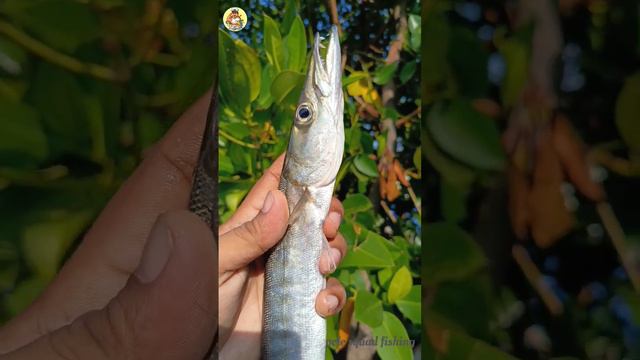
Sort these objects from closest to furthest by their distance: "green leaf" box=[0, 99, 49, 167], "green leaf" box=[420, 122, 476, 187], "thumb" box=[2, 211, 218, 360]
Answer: "thumb" box=[2, 211, 218, 360] < "green leaf" box=[0, 99, 49, 167] < "green leaf" box=[420, 122, 476, 187]

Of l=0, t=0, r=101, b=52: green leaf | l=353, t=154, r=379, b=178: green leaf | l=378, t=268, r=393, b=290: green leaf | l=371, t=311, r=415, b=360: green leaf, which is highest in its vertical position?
l=0, t=0, r=101, b=52: green leaf

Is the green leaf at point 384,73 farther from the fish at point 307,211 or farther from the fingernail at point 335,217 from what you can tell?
the fingernail at point 335,217

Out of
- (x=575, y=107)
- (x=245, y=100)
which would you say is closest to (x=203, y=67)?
(x=245, y=100)

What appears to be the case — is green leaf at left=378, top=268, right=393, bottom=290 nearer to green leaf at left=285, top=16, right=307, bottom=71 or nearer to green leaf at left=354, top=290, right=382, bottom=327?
green leaf at left=354, top=290, right=382, bottom=327

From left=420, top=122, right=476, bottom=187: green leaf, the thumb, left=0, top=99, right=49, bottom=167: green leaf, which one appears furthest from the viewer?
left=420, top=122, right=476, bottom=187: green leaf

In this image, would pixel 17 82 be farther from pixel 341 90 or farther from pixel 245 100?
pixel 341 90

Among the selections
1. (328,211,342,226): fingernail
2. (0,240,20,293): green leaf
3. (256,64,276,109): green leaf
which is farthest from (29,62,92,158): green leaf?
(328,211,342,226): fingernail
